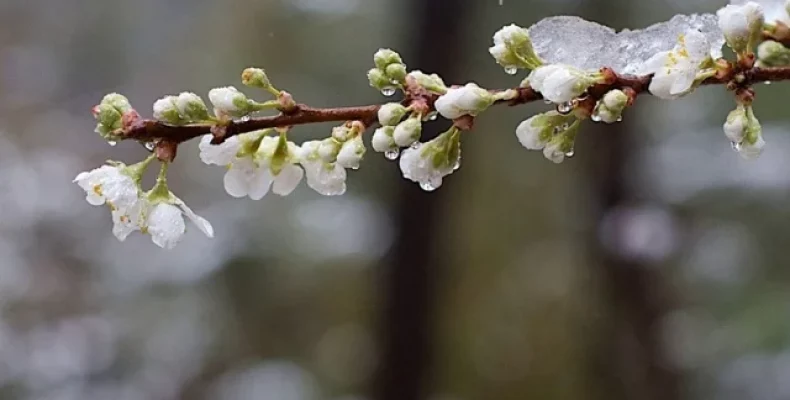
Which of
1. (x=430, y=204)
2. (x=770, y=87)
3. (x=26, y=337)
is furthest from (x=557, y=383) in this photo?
(x=26, y=337)

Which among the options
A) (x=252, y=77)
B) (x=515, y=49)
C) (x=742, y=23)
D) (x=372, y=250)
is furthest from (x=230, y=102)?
(x=372, y=250)

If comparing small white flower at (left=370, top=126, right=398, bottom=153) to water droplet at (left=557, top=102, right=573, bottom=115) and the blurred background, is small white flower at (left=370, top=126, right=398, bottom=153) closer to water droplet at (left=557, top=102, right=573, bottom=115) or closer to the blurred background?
water droplet at (left=557, top=102, right=573, bottom=115)

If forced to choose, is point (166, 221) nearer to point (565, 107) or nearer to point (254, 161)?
point (254, 161)

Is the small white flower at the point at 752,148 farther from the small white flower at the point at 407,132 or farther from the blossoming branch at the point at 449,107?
the small white flower at the point at 407,132

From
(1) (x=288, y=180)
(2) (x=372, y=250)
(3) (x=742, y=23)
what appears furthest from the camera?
(2) (x=372, y=250)

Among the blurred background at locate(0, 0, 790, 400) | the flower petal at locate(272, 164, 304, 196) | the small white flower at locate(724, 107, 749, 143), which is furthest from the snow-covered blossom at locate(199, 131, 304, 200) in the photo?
the blurred background at locate(0, 0, 790, 400)

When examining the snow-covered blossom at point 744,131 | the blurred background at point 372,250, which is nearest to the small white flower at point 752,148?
the snow-covered blossom at point 744,131
